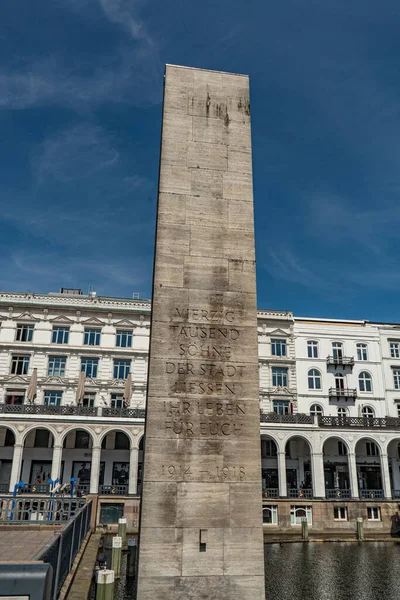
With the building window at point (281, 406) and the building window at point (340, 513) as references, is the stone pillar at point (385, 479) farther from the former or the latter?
the building window at point (281, 406)

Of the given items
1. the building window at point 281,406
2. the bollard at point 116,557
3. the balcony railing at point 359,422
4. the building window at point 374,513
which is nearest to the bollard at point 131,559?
the bollard at point 116,557

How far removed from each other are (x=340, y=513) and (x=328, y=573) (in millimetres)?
19192

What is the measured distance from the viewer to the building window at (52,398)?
165 feet

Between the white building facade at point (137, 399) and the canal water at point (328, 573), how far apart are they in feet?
32.2

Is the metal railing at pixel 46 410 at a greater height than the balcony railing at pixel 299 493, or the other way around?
the metal railing at pixel 46 410

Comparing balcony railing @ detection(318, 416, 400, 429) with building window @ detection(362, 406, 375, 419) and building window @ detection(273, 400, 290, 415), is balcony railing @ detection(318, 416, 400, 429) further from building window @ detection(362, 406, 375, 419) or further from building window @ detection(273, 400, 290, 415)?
building window @ detection(273, 400, 290, 415)

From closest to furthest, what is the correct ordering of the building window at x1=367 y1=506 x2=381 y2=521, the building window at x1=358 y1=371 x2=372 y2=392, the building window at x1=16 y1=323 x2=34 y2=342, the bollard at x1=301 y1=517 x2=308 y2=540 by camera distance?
Result: the bollard at x1=301 y1=517 x2=308 y2=540 → the building window at x1=367 y1=506 x2=381 y2=521 → the building window at x1=16 y1=323 x2=34 y2=342 → the building window at x1=358 y1=371 x2=372 y2=392

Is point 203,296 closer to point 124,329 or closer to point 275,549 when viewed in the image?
point 275,549

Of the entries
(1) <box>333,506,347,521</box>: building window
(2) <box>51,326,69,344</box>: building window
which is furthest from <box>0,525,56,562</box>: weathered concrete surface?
(2) <box>51,326,69,344</box>: building window

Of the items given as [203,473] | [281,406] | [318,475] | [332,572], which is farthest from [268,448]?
[203,473]

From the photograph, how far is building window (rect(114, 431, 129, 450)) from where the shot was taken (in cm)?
5029

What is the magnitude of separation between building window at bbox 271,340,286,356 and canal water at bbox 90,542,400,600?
22.4 m

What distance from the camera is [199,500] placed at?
1115 centimetres

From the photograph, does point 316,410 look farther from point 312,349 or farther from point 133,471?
point 133,471
